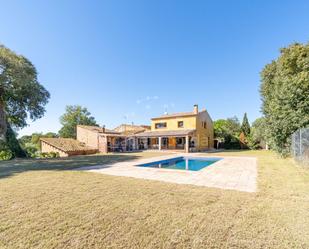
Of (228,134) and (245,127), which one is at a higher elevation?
(245,127)

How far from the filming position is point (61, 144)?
2298 centimetres

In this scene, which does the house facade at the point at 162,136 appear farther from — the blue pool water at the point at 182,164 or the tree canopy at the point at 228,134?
the blue pool water at the point at 182,164

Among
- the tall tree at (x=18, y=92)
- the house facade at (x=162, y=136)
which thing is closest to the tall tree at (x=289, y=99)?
the house facade at (x=162, y=136)

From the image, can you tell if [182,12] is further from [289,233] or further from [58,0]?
[289,233]

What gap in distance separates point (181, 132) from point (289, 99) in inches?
520

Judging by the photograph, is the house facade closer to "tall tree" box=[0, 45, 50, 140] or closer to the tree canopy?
the tree canopy

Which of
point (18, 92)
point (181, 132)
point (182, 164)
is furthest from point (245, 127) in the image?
point (18, 92)

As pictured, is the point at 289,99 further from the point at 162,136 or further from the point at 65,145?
the point at 65,145

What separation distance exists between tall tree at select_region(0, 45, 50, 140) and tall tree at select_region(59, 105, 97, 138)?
2458cm

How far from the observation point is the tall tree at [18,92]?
46.2 feet

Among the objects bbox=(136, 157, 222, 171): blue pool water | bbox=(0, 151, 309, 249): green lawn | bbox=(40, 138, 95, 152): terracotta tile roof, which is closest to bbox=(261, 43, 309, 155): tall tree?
bbox=(136, 157, 222, 171): blue pool water

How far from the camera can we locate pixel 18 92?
16469 mm

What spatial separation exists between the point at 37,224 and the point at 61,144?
72.0 ft

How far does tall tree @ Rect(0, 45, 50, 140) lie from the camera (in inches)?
555
